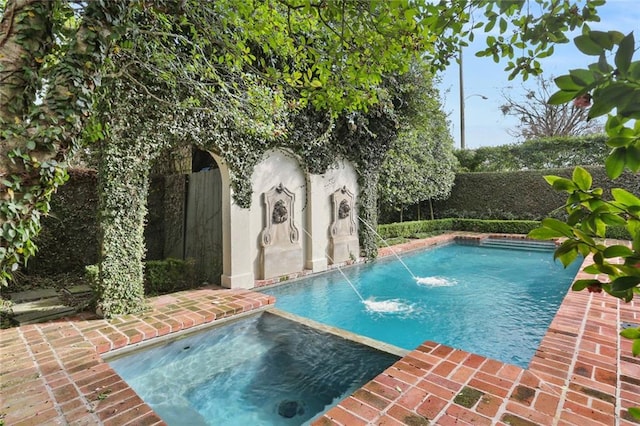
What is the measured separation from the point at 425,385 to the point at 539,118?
25455mm

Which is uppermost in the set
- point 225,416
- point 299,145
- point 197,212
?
point 299,145

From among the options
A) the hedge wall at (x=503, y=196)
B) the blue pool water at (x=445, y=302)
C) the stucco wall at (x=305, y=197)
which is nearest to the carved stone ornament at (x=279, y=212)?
the stucco wall at (x=305, y=197)

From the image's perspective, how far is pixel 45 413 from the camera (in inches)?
90.0

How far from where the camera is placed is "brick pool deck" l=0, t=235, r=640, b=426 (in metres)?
2.17

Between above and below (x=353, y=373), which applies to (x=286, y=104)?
above

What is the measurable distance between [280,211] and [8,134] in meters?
5.44

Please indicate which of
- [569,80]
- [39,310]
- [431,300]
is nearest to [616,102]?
[569,80]

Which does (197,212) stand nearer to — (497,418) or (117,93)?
(117,93)

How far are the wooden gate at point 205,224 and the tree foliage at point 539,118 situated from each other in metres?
22.1

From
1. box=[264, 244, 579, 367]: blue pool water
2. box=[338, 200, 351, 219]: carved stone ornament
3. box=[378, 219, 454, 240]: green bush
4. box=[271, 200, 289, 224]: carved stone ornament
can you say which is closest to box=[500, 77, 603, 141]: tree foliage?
box=[378, 219, 454, 240]: green bush

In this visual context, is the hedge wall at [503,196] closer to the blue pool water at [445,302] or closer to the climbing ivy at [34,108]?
the blue pool water at [445,302]

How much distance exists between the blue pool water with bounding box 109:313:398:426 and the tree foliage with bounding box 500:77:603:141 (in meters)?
23.2

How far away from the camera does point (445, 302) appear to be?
5.89 m

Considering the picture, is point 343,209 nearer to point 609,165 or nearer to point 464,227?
point 609,165
